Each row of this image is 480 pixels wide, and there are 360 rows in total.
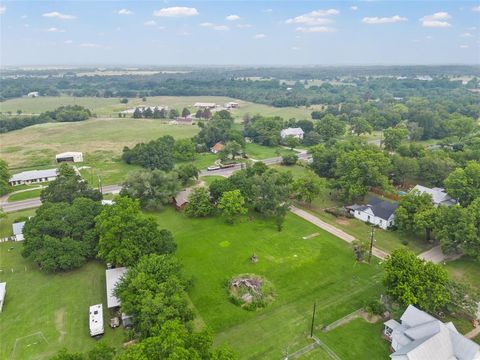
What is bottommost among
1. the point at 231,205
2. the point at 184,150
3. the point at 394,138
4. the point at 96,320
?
the point at 96,320

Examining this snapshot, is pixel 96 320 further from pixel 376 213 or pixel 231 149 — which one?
pixel 231 149

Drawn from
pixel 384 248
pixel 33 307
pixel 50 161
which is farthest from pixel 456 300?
pixel 50 161

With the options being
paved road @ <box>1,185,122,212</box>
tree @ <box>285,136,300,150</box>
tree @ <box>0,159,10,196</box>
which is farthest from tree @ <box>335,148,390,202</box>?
tree @ <box>0,159,10,196</box>

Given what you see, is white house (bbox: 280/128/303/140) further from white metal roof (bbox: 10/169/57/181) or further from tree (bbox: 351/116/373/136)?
white metal roof (bbox: 10/169/57/181)

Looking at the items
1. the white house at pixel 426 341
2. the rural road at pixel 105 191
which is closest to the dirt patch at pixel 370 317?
the white house at pixel 426 341

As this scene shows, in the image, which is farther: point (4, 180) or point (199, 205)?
point (4, 180)

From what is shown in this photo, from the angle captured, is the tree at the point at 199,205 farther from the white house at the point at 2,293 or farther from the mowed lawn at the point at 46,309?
the white house at the point at 2,293

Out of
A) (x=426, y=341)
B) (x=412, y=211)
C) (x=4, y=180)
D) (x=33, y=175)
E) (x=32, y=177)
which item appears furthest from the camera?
(x=33, y=175)

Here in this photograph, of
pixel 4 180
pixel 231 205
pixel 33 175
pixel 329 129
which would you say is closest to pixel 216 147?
pixel 329 129
